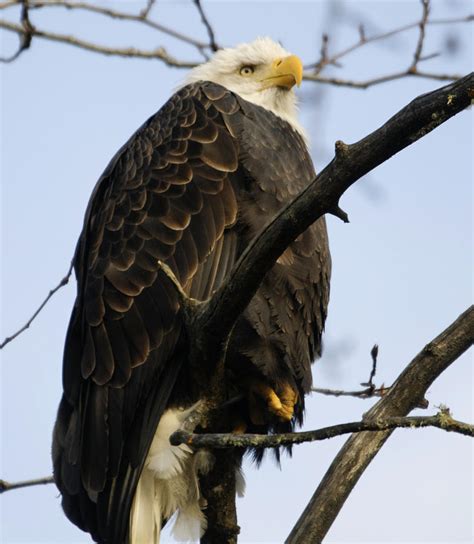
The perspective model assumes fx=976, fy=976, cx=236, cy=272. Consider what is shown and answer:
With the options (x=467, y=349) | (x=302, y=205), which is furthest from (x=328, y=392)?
(x=302, y=205)

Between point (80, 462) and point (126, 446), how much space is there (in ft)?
0.69

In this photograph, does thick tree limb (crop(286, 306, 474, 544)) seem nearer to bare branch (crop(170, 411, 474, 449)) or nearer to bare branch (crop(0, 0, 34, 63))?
bare branch (crop(170, 411, 474, 449))

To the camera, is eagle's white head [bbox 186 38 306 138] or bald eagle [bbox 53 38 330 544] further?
eagle's white head [bbox 186 38 306 138]

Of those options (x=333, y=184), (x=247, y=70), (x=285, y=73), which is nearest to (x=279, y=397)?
(x=333, y=184)

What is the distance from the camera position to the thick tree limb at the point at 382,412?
3719mm

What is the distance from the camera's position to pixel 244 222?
416 cm

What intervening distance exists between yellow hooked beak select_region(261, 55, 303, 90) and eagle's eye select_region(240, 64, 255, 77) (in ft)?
0.39

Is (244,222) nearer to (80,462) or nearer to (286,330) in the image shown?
(286,330)

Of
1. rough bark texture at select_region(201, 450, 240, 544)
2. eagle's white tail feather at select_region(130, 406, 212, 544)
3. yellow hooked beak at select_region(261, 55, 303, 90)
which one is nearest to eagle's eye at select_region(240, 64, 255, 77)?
yellow hooked beak at select_region(261, 55, 303, 90)

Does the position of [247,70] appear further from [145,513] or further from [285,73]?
[145,513]

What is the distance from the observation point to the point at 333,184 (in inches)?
113

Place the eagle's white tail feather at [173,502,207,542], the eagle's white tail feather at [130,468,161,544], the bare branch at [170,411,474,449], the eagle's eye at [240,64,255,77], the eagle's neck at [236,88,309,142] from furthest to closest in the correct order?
the eagle's eye at [240,64,255,77] → the eagle's neck at [236,88,309,142] → the eagle's white tail feather at [173,502,207,542] → the eagle's white tail feather at [130,468,161,544] → the bare branch at [170,411,474,449]

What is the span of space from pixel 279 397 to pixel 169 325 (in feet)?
1.87

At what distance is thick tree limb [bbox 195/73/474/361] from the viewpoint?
2713 mm
